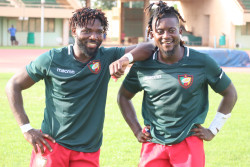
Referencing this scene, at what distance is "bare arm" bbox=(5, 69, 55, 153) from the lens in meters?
4.24

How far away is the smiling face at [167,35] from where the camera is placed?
4172 millimetres

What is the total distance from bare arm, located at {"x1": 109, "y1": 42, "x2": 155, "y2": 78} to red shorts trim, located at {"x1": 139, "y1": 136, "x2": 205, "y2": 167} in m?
0.76

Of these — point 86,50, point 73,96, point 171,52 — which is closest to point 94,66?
point 86,50

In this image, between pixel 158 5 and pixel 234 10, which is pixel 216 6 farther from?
pixel 158 5

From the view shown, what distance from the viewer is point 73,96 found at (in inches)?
168

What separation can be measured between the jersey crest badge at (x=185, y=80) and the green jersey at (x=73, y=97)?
2.39ft

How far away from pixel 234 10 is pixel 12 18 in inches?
889

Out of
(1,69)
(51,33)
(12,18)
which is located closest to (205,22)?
(51,33)

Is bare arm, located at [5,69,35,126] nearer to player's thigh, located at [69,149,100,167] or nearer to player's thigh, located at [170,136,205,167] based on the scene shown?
player's thigh, located at [69,149,100,167]

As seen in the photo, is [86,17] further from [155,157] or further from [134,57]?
[155,157]

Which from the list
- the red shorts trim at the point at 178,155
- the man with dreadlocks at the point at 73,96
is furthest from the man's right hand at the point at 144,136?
the man with dreadlocks at the point at 73,96

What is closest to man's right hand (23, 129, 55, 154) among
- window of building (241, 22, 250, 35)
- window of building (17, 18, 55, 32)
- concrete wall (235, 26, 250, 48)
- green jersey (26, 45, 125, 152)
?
green jersey (26, 45, 125, 152)

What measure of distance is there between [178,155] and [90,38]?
1.30m

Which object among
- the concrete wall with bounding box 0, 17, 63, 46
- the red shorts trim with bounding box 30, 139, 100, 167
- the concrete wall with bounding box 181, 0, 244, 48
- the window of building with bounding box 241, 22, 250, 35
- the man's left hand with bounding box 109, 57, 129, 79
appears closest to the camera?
the man's left hand with bounding box 109, 57, 129, 79
